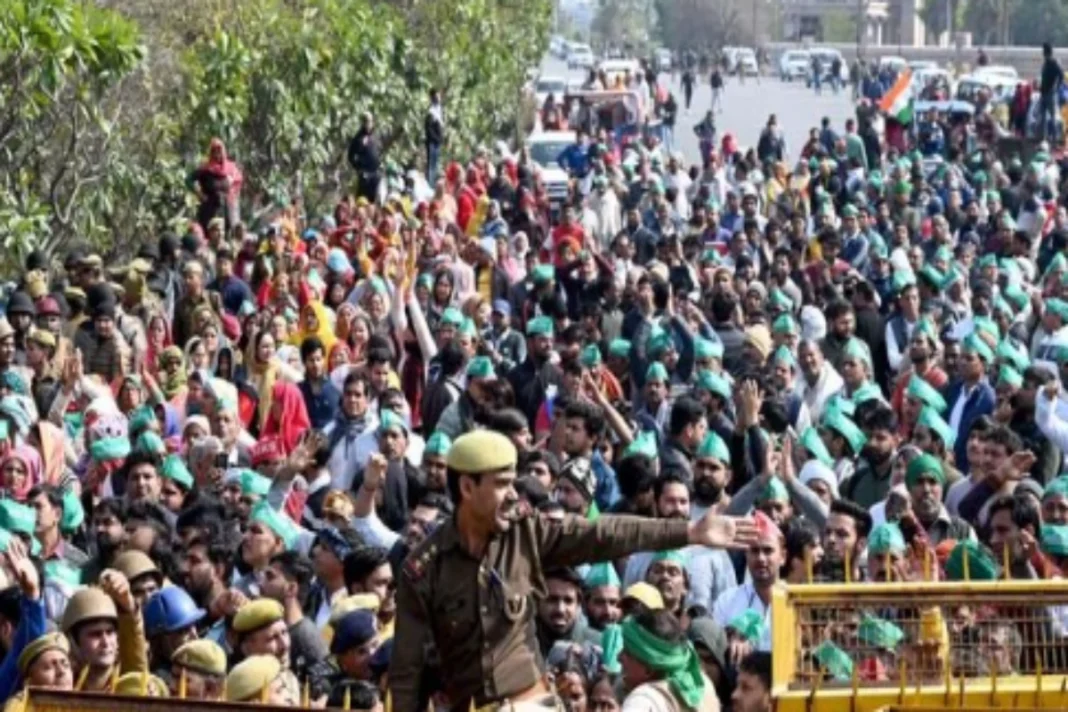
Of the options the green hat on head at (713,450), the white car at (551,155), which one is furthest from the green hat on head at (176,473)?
the white car at (551,155)

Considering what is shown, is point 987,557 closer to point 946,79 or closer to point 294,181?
point 294,181

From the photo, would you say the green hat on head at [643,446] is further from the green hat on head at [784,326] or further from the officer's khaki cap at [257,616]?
the officer's khaki cap at [257,616]

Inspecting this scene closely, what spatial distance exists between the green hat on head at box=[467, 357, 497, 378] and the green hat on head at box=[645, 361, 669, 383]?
78cm

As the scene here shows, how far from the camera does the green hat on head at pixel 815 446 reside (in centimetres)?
1485

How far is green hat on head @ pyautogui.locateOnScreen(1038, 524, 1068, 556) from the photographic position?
39.8 ft

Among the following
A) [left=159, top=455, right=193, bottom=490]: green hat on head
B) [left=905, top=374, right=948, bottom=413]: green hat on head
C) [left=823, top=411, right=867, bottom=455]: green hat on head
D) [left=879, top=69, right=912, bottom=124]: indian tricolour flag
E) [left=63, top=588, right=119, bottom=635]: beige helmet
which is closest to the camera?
[left=63, top=588, right=119, bottom=635]: beige helmet

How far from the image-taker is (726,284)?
2100 cm

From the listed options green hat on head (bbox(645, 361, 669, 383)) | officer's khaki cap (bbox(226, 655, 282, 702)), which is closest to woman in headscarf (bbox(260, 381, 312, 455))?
green hat on head (bbox(645, 361, 669, 383))

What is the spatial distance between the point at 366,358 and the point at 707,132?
33456 mm

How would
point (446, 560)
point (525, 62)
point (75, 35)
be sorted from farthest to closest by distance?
point (525, 62) < point (75, 35) < point (446, 560)

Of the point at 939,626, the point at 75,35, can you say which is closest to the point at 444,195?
the point at 75,35

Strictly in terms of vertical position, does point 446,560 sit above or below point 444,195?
above

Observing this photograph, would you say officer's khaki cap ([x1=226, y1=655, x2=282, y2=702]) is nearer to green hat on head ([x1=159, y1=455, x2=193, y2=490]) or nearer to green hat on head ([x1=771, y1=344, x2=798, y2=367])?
green hat on head ([x1=159, y1=455, x2=193, y2=490])

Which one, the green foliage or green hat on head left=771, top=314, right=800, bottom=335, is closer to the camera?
green hat on head left=771, top=314, right=800, bottom=335
